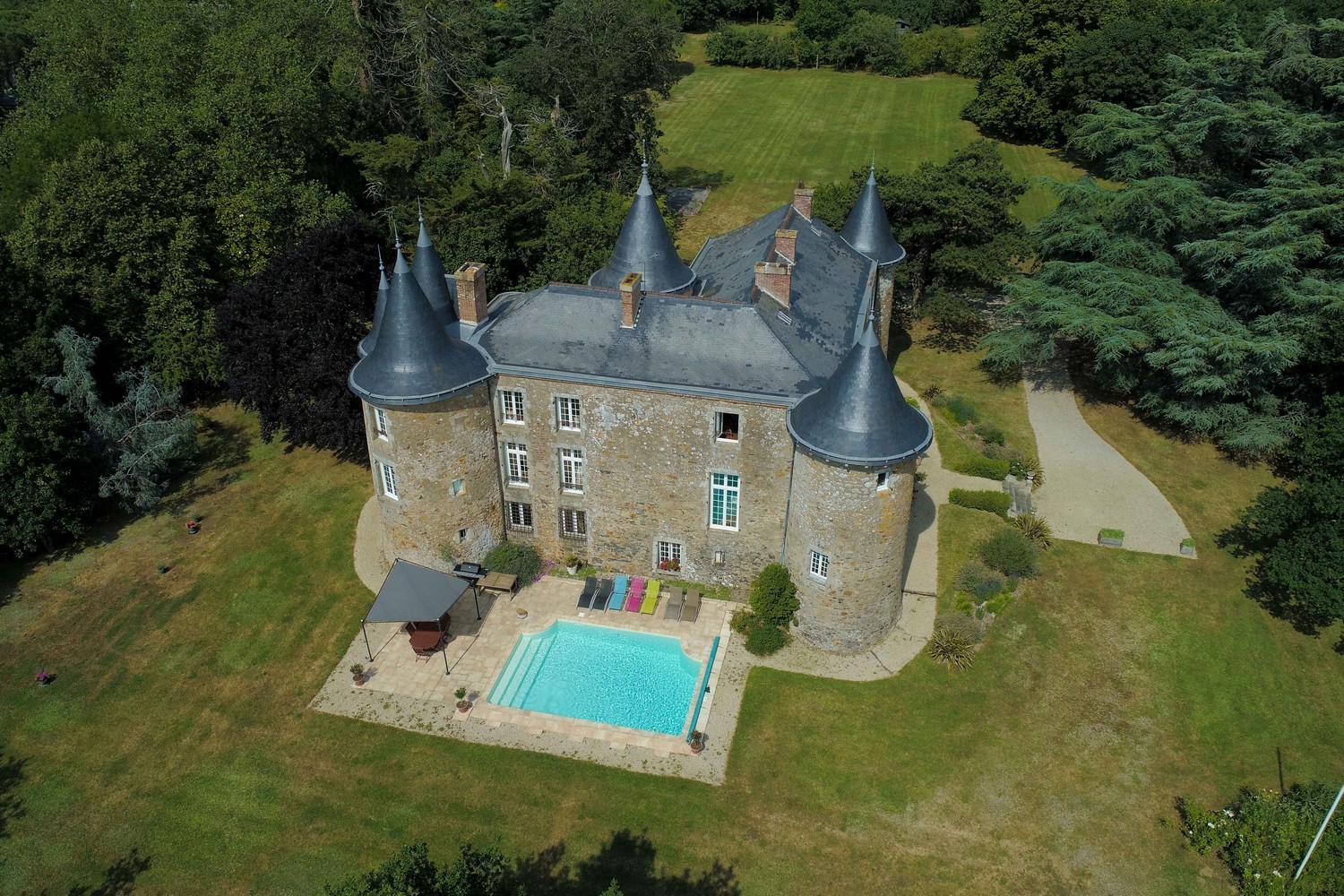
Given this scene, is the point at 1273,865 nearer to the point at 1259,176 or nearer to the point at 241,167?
the point at 1259,176

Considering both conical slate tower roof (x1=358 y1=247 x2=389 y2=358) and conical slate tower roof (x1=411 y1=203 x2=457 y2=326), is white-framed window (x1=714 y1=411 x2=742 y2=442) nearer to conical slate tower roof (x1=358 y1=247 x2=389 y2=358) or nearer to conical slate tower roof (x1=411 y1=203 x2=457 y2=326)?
conical slate tower roof (x1=411 y1=203 x2=457 y2=326)

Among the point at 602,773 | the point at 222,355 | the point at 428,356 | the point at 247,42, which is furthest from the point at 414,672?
the point at 247,42

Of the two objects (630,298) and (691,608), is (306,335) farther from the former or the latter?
(691,608)

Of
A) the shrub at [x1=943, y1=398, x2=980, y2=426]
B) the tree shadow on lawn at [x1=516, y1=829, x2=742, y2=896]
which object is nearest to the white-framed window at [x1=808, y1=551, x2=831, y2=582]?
the tree shadow on lawn at [x1=516, y1=829, x2=742, y2=896]

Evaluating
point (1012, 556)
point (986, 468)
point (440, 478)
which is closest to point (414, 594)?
point (440, 478)

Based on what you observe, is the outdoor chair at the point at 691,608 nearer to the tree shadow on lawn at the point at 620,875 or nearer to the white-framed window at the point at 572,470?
the white-framed window at the point at 572,470

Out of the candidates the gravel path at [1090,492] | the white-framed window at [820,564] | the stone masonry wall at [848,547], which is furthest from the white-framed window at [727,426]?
the gravel path at [1090,492]

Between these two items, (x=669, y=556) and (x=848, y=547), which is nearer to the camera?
(x=848, y=547)
